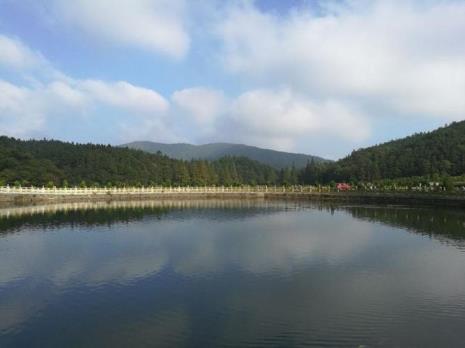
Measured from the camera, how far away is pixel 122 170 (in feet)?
319

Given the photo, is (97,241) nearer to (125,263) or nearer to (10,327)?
(125,263)

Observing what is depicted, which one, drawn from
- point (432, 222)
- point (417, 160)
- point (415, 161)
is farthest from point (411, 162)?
point (432, 222)

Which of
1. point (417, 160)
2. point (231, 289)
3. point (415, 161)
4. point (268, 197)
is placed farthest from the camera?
point (415, 161)

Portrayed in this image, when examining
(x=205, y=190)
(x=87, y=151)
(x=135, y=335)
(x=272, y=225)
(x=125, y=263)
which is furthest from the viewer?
(x=87, y=151)

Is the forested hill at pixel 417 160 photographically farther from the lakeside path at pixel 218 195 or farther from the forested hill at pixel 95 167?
the lakeside path at pixel 218 195

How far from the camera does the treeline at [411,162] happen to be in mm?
90688

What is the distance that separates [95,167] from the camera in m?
94.2

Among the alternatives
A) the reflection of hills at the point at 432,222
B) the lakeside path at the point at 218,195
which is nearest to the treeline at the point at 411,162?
the lakeside path at the point at 218,195

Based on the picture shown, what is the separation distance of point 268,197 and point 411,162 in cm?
4085

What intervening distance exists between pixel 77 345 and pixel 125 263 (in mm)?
8742

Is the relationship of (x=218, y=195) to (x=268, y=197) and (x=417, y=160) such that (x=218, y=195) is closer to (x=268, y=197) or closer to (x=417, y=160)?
(x=268, y=197)

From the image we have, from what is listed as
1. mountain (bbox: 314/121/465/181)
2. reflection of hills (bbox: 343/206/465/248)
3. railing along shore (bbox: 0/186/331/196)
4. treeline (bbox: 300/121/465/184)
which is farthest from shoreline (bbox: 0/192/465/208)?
mountain (bbox: 314/121/465/181)

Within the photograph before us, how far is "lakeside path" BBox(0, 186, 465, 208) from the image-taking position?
52625mm

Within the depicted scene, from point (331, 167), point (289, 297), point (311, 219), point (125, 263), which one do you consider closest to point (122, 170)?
point (331, 167)
